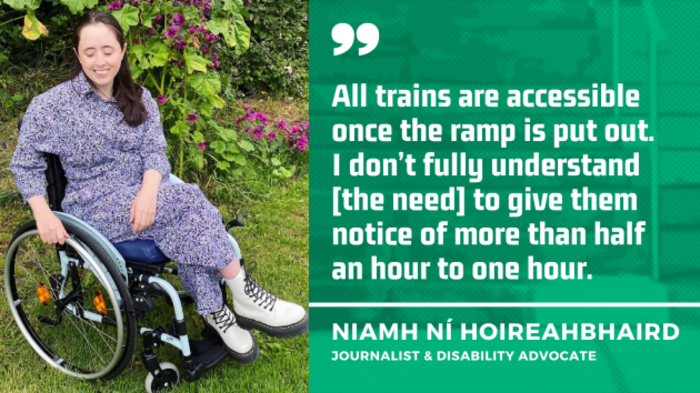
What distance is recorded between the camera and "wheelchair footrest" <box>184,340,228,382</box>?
246cm

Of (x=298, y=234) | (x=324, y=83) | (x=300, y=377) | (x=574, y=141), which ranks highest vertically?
(x=324, y=83)

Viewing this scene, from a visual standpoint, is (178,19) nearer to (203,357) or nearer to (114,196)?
(114,196)

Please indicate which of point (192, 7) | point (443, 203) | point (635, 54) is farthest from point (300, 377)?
point (635, 54)

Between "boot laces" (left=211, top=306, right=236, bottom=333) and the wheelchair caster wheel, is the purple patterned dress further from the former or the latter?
the wheelchair caster wheel

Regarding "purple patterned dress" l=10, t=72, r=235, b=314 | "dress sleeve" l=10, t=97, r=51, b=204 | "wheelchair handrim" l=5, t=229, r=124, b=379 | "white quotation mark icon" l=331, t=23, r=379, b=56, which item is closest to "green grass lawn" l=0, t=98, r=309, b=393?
"wheelchair handrim" l=5, t=229, r=124, b=379

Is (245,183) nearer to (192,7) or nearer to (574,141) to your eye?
(192,7)

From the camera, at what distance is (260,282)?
3.22 m

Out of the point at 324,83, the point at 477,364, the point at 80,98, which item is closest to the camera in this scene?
the point at 80,98

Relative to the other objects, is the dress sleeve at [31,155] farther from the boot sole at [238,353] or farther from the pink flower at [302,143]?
the pink flower at [302,143]

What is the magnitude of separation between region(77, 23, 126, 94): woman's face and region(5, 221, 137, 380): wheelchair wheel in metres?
0.45

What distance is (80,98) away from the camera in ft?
7.88

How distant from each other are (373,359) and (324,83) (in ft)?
4.31

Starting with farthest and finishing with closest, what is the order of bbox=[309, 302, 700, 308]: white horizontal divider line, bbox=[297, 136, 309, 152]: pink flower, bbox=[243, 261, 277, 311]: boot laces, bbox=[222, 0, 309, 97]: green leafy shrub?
bbox=[222, 0, 309, 97]: green leafy shrub, bbox=[297, 136, 309, 152]: pink flower, bbox=[309, 302, 700, 308]: white horizontal divider line, bbox=[243, 261, 277, 311]: boot laces

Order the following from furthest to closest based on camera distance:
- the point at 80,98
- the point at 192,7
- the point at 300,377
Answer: the point at 192,7
the point at 300,377
the point at 80,98
